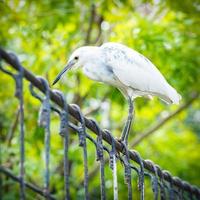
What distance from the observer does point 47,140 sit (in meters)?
1.46

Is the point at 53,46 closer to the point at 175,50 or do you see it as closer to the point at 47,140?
the point at 175,50

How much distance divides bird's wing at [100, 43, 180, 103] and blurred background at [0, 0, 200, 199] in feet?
4.74

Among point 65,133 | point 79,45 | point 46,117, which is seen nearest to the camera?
point 46,117

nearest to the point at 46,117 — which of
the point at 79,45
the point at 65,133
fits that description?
the point at 65,133

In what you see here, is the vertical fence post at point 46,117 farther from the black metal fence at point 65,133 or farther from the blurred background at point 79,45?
the blurred background at point 79,45

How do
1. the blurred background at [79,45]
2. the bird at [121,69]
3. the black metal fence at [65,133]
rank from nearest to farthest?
the black metal fence at [65,133]
the bird at [121,69]
the blurred background at [79,45]

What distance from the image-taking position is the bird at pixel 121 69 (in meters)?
3.20

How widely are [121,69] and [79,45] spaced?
255 centimetres

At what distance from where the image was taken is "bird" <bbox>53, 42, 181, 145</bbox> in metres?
3.20

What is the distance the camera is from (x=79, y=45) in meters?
5.75

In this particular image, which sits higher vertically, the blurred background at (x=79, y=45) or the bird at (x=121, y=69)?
the blurred background at (x=79, y=45)

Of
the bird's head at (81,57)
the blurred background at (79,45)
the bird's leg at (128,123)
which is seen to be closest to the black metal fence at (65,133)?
the bird's leg at (128,123)

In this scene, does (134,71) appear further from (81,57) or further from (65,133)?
(65,133)

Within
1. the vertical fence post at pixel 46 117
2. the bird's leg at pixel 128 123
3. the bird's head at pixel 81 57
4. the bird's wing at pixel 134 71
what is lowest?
the vertical fence post at pixel 46 117
